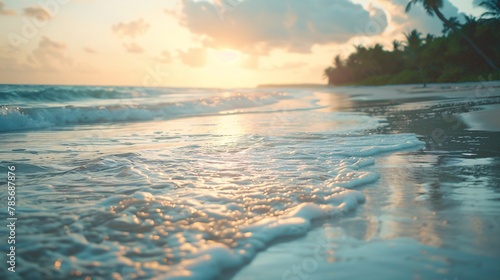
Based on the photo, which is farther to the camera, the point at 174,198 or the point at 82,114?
the point at 82,114

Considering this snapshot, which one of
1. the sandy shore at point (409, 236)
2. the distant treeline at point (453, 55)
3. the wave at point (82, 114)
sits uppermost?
the distant treeline at point (453, 55)

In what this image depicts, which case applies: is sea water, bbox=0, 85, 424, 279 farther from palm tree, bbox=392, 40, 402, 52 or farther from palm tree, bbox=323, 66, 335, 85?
palm tree, bbox=323, 66, 335, 85

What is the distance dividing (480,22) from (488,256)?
46.5 meters

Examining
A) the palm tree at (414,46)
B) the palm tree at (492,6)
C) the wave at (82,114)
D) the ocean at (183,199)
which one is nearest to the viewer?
the ocean at (183,199)

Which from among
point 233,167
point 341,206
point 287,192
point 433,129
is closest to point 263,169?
point 233,167

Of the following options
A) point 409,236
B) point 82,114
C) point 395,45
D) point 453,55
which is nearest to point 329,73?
point 395,45

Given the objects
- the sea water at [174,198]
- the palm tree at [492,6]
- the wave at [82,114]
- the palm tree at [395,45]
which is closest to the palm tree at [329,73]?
the palm tree at [395,45]

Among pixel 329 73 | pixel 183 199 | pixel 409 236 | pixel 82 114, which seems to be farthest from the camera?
pixel 329 73

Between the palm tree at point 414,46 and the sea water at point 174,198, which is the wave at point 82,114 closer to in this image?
the sea water at point 174,198

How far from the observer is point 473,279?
6.10ft

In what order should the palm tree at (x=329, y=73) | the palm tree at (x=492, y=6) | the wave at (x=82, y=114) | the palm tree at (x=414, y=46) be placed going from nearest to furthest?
the wave at (x=82, y=114), the palm tree at (x=492, y=6), the palm tree at (x=414, y=46), the palm tree at (x=329, y=73)

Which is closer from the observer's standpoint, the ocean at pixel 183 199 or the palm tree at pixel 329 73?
the ocean at pixel 183 199

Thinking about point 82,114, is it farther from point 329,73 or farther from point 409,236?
point 329,73

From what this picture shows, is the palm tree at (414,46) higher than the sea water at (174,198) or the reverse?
higher
